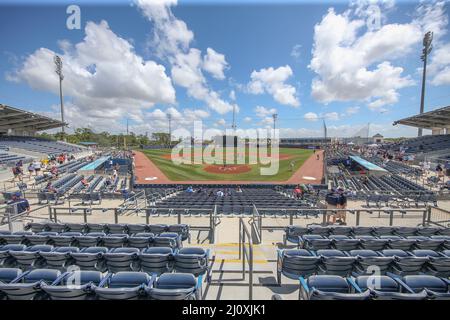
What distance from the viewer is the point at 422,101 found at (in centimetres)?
5362

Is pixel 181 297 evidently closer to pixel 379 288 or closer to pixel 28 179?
pixel 379 288

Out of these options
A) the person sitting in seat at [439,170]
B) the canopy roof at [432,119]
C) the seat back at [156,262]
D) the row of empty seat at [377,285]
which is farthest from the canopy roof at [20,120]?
the canopy roof at [432,119]

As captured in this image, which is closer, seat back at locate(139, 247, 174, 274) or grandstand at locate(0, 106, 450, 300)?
grandstand at locate(0, 106, 450, 300)

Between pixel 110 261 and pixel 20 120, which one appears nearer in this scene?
pixel 110 261

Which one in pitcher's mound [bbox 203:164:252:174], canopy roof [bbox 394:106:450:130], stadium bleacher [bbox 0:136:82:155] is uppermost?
canopy roof [bbox 394:106:450:130]

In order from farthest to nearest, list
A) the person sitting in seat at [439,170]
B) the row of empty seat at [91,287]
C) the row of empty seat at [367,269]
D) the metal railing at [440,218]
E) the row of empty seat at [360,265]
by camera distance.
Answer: the person sitting in seat at [439,170], the metal railing at [440,218], the row of empty seat at [360,265], the row of empty seat at [367,269], the row of empty seat at [91,287]

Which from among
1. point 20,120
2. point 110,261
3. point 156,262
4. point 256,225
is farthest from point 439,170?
point 20,120

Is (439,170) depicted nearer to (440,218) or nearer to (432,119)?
(440,218)

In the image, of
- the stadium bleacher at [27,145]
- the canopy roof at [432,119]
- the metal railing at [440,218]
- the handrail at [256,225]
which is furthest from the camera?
the stadium bleacher at [27,145]

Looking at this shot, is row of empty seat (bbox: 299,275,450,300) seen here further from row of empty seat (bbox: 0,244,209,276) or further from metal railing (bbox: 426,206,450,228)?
metal railing (bbox: 426,206,450,228)

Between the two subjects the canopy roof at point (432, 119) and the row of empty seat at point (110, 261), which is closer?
the row of empty seat at point (110, 261)

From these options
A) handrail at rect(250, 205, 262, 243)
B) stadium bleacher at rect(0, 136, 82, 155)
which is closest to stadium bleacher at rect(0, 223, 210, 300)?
handrail at rect(250, 205, 262, 243)

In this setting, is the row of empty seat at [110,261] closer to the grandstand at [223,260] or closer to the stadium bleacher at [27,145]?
the grandstand at [223,260]
